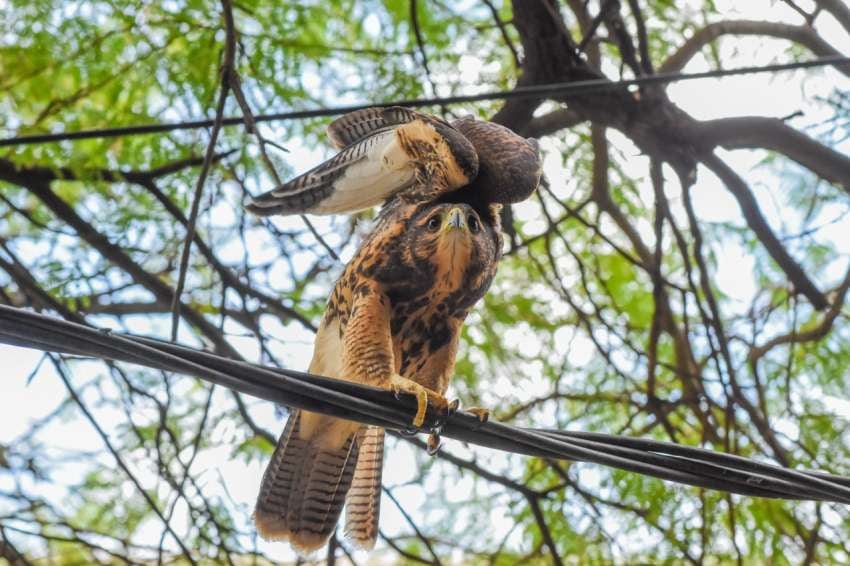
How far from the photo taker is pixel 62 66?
16.6 ft

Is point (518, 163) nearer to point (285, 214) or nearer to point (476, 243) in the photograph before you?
point (476, 243)

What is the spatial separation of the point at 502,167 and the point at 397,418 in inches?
43.5

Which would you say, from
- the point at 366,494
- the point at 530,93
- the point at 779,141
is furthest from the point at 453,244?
the point at 779,141

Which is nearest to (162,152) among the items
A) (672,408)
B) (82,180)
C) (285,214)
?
(82,180)

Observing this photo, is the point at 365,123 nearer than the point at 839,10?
Yes

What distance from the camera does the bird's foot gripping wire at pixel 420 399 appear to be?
276 centimetres

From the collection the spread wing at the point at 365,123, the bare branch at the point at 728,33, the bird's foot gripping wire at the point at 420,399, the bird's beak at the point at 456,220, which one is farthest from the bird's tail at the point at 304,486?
the bare branch at the point at 728,33

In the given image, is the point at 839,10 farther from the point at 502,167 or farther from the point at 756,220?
the point at 502,167

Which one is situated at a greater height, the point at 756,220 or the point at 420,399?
the point at 756,220

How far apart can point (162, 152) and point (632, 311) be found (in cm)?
270

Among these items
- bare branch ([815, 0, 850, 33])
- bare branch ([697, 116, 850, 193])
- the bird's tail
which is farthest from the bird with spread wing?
bare branch ([815, 0, 850, 33])

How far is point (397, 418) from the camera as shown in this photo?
2.62 metres

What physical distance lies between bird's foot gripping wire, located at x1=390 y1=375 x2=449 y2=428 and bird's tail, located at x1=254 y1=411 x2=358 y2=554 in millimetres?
635

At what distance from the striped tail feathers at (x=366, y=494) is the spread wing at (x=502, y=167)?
0.93 meters
